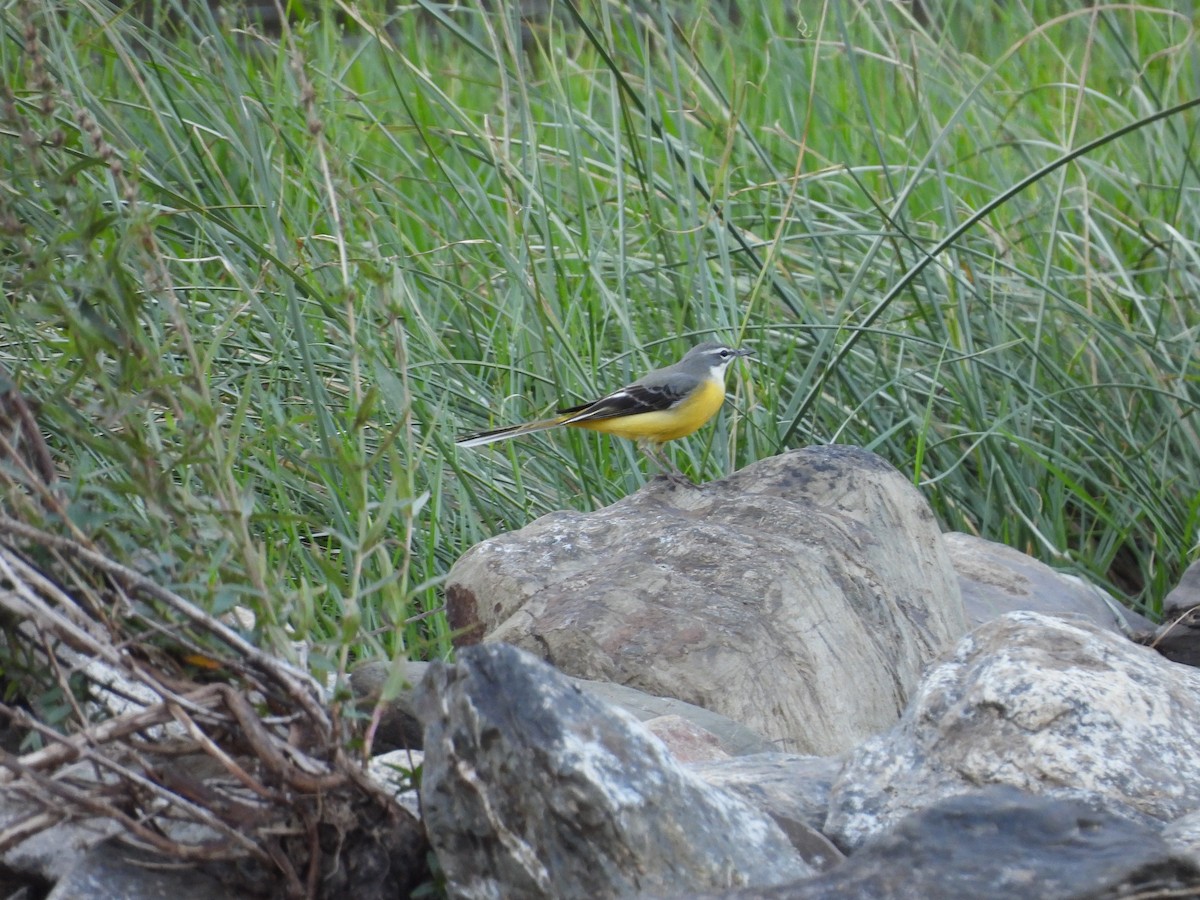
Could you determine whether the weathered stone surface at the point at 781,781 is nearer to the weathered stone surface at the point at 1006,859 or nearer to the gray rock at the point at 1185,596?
the weathered stone surface at the point at 1006,859

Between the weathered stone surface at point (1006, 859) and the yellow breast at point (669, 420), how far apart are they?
221 centimetres

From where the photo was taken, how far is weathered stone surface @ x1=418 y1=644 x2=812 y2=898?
1.83 m

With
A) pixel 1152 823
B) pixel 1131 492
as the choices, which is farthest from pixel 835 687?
pixel 1131 492

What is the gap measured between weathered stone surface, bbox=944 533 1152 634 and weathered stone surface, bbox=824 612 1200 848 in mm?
1457

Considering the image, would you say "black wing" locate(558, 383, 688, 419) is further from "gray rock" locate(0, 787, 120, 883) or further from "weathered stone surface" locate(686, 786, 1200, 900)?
"weathered stone surface" locate(686, 786, 1200, 900)

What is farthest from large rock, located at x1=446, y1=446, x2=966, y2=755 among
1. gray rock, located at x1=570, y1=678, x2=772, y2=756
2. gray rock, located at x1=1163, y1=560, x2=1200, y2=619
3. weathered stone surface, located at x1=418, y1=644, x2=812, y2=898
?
weathered stone surface, located at x1=418, y1=644, x2=812, y2=898

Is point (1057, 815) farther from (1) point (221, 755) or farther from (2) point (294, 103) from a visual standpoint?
(2) point (294, 103)

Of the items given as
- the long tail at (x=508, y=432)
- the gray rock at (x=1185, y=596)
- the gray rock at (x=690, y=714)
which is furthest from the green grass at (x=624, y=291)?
the gray rock at (x=690, y=714)

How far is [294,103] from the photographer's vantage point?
15.7 feet

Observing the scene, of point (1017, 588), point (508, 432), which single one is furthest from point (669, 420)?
point (1017, 588)

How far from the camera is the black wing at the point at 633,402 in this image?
3.97 metres

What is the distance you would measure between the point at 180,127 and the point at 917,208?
8.72 feet

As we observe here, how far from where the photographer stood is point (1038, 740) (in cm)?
212

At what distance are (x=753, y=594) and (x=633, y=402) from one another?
1.13 m
